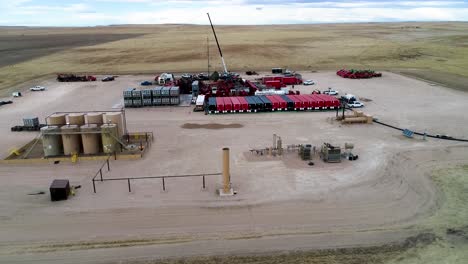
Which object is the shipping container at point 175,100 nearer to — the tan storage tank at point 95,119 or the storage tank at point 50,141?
the tan storage tank at point 95,119

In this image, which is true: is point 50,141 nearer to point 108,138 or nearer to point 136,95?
point 108,138

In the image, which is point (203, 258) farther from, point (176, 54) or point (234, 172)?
point (176, 54)

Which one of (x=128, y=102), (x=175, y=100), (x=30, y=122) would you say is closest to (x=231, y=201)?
(x=30, y=122)

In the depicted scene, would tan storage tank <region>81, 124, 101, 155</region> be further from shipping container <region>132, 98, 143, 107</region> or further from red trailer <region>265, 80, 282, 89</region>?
red trailer <region>265, 80, 282, 89</region>

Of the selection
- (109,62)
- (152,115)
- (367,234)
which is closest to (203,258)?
(367,234)

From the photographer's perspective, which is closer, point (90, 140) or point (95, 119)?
point (90, 140)

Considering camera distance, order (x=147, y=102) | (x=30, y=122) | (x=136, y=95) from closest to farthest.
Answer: (x=30, y=122) → (x=136, y=95) → (x=147, y=102)

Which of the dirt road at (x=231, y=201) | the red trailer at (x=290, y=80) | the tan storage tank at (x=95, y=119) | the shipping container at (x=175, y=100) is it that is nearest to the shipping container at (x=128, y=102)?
Result: the shipping container at (x=175, y=100)
